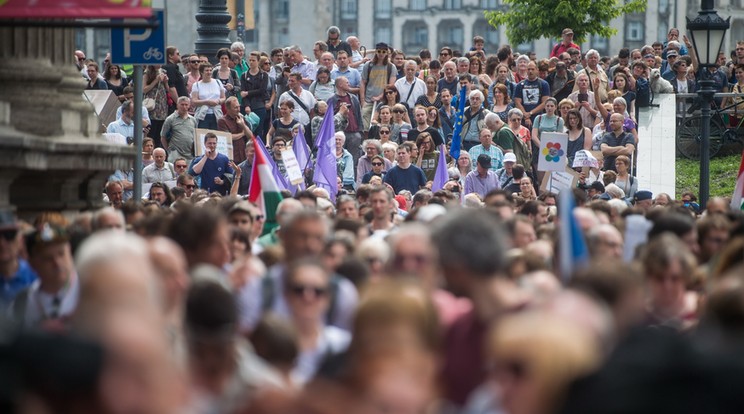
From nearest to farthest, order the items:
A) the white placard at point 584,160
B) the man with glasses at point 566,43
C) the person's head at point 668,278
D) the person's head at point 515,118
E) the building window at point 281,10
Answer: the person's head at point 668,278, the white placard at point 584,160, the person's head at point 515,118, the man with glasses at point 566,43, the building window at point 281,10

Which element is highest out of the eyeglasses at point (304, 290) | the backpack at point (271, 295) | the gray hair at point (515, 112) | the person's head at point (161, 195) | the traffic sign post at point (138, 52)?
the traffic sign post at point (138, 52)

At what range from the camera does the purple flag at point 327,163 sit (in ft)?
68.1

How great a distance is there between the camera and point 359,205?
613 inches

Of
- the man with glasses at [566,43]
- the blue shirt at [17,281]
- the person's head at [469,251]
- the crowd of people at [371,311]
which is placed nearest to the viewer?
the crowd of people at [371,311]

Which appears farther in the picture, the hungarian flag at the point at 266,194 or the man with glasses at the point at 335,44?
the man with glasses at the point at 335,44

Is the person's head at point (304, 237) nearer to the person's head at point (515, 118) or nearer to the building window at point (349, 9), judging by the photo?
the person's head at point (515, 118)

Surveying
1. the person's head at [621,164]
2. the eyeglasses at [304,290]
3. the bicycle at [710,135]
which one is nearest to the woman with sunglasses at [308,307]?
the eyeglasses at [304,290]

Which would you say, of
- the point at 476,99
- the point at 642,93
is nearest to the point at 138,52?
the point at 476,99

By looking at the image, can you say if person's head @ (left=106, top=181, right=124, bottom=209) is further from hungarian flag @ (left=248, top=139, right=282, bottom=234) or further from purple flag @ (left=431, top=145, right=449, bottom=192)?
purple flag @ (left=431, top=145, right=449, bottom=192)

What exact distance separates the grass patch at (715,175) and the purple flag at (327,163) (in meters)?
9.52

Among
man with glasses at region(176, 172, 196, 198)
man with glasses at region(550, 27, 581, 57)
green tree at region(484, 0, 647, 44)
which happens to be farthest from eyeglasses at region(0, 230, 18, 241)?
green tree at region(484, 0, 647, 44)

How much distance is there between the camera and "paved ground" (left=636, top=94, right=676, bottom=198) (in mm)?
27562

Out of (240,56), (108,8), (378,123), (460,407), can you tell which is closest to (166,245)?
(460,407)

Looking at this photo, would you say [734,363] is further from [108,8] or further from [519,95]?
[519,95]
